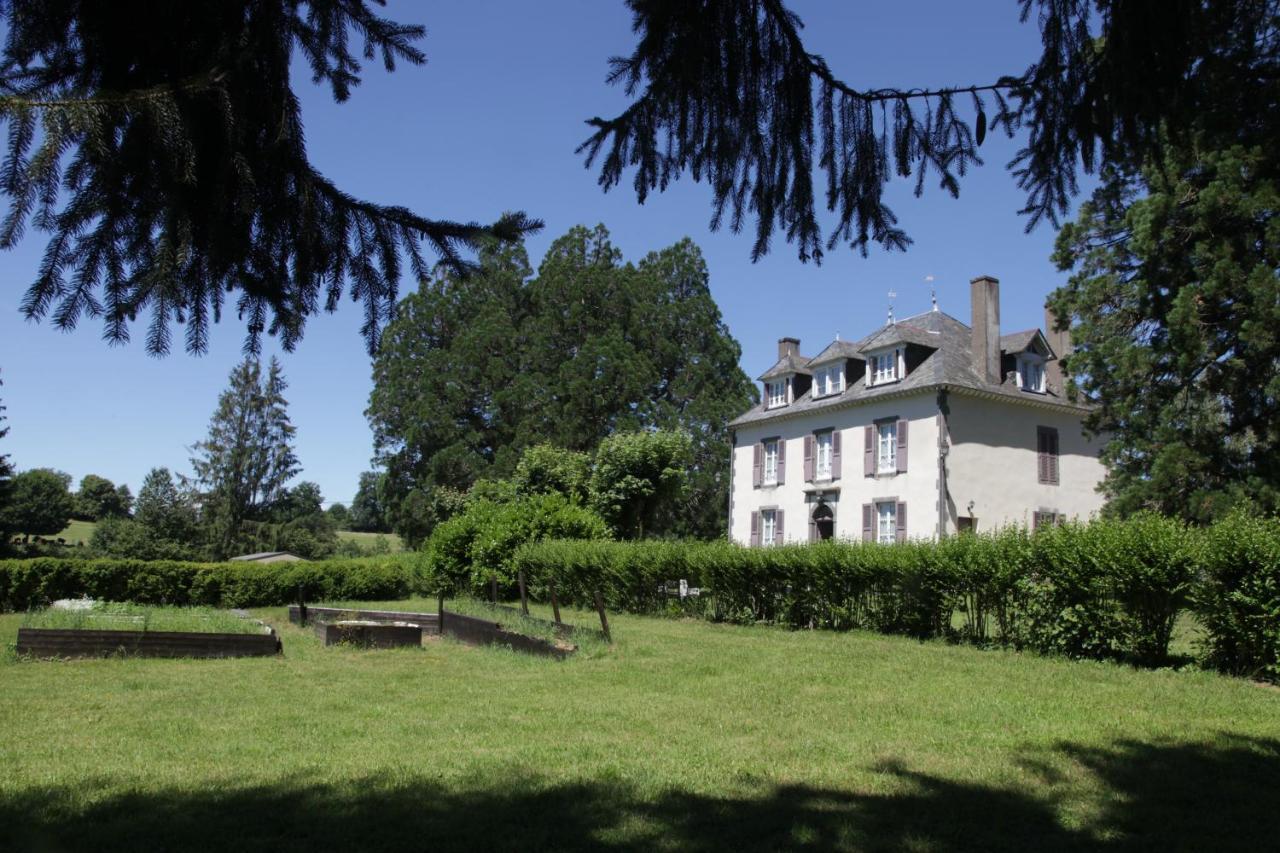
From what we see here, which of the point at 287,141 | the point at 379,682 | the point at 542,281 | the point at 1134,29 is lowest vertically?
the point at 379,682

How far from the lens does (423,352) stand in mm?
43250

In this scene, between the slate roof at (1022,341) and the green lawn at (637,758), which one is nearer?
the green lawn at (637,758)

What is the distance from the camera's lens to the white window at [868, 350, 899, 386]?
31.9 metres

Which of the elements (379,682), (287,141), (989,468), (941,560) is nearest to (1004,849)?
(287,141)

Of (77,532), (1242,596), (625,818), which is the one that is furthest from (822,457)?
(77,532)

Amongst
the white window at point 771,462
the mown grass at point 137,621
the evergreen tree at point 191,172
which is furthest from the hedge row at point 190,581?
the evergreen tree at point 191,172

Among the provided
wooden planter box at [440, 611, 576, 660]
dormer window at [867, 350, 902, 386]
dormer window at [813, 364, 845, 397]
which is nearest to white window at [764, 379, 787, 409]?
dormer window at [813, 364, 845, 397]

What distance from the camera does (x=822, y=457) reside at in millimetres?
33406

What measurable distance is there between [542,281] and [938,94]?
3995cm

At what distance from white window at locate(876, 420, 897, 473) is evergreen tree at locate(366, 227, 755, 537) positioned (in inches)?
447

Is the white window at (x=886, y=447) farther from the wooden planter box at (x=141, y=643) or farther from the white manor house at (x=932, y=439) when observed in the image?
the wooden planter box at (x=141, y=643)

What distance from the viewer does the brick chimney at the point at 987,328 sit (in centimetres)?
3105

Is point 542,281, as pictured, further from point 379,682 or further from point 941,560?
point 379,682

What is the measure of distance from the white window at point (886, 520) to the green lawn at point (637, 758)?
19.2m
